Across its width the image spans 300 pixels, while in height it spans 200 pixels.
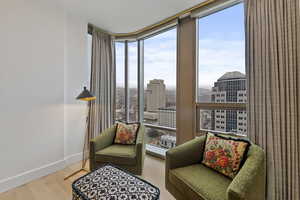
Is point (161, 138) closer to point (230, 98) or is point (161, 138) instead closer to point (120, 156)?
point (120, 156)

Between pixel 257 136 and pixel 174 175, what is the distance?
1.11 meters

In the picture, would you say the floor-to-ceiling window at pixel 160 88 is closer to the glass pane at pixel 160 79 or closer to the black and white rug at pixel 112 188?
the glass pane at pixel 160 79

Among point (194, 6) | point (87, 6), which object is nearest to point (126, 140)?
point (87, 6)

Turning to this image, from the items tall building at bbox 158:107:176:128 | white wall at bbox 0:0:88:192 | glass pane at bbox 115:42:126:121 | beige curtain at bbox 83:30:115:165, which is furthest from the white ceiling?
tall building at bbox 158:107:176:128

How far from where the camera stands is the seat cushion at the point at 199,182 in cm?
129

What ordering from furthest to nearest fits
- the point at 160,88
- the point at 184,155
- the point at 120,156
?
the point at 160,88 < the point at 120,156 < the point at 184,155

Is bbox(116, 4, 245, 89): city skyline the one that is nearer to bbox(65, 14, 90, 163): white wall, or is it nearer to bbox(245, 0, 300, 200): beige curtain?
bbox(245, 0, 300, 200): beige curtain

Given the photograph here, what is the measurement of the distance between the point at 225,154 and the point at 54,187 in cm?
226

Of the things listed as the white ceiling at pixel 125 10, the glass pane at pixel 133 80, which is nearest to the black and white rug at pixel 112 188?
the glass pane at pixel 133 80

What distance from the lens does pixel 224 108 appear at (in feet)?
7.45

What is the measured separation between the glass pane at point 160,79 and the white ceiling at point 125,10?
456 millimetres

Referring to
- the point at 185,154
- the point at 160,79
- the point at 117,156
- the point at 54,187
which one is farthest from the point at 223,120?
the point at 54,187

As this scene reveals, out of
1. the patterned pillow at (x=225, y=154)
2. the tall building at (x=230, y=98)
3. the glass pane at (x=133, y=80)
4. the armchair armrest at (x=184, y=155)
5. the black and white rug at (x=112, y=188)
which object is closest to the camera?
the black and white rug at (x=112, y=188)

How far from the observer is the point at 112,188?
4.24ft
